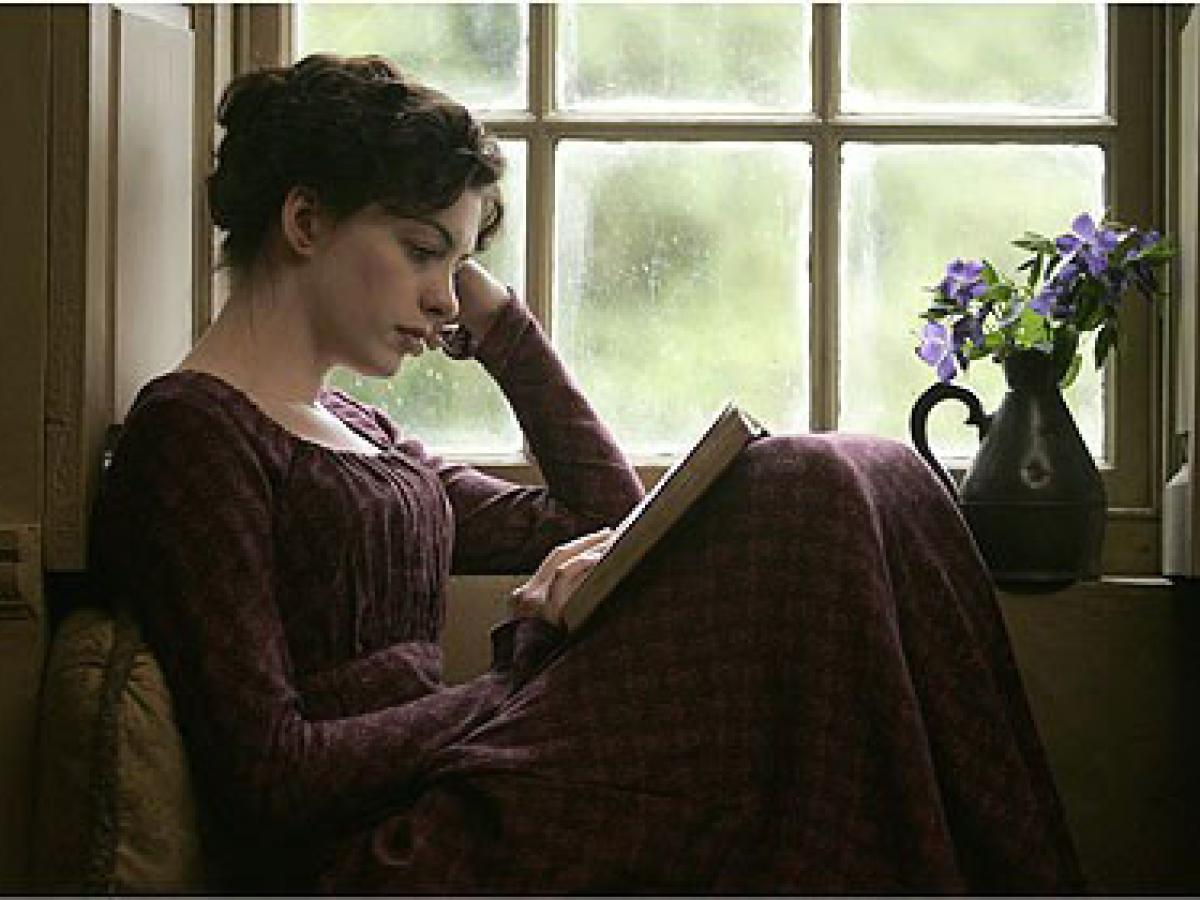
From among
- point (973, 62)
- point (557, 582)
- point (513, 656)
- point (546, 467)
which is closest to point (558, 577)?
point (557, 582)

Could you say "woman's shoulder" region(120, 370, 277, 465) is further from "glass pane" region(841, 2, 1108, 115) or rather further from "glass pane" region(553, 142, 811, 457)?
"glass pane" region(841, 2, 1108, 115)

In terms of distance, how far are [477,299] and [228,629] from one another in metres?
0.62

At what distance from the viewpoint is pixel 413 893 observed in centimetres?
144

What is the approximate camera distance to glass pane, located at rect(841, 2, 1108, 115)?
2.33 meters

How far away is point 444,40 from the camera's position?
2.36 meters

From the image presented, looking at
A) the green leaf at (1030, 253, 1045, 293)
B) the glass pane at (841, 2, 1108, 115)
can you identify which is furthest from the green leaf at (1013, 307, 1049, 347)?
the glass pane at (841, 2, 1108, 115)

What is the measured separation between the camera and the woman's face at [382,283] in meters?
1.70

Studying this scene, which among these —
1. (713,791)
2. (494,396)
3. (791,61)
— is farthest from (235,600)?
(791,61)

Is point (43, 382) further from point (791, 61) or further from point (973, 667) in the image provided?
point (791, 61)

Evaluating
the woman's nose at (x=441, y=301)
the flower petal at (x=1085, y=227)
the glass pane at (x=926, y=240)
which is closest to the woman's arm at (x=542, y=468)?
the woman's nose at (x=441, y=301)

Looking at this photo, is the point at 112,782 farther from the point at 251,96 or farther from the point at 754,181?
the point at 754,181

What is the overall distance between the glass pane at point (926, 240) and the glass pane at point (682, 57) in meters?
0.14

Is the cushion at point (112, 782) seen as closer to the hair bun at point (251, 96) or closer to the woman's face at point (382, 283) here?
the woman's face at point (382, 283)

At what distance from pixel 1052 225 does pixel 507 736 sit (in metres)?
1.13
